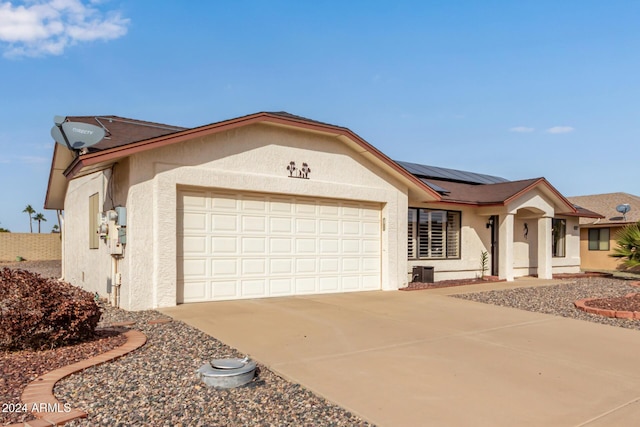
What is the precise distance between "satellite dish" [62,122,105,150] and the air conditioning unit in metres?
9.76

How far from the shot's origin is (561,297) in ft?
38.8

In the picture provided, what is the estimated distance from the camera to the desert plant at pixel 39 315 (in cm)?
557

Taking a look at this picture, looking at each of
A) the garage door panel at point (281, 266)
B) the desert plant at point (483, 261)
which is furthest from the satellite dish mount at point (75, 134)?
the desert plant at point (483, 261)

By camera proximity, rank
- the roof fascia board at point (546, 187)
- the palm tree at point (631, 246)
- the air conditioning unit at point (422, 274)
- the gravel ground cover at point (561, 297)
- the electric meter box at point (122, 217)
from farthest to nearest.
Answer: the palm tree at point (631, 246), the roof fascia board at point (546, 187), the air conditioning unit at point (422, 274), the gravel ground cover at point (561, 297), the electric meter box at point (122, 217)

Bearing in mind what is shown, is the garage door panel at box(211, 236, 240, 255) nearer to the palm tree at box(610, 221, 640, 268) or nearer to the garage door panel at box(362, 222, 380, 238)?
the garage door panel at box(362, 222, 380, 238)

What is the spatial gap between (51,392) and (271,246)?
6582 mm

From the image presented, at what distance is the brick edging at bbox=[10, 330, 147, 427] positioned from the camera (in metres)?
3.64

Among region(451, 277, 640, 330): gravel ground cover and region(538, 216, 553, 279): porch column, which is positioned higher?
region(538, 216, 553, 279): porch column

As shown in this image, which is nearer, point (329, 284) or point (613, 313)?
point (613, 313)

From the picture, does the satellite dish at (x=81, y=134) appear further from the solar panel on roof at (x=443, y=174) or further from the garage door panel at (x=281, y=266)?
the solar panel on roof at (x=443, y=174)

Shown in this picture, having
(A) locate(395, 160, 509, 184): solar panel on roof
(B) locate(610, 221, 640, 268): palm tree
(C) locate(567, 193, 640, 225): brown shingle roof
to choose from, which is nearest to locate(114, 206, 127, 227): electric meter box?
(A) locate(395, 160, 509, 184): solar panel on roof

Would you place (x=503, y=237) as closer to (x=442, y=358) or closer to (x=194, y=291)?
(x=194, y=291)

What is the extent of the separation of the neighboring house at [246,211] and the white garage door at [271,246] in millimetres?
26

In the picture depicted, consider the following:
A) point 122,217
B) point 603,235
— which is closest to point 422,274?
point 122,217
